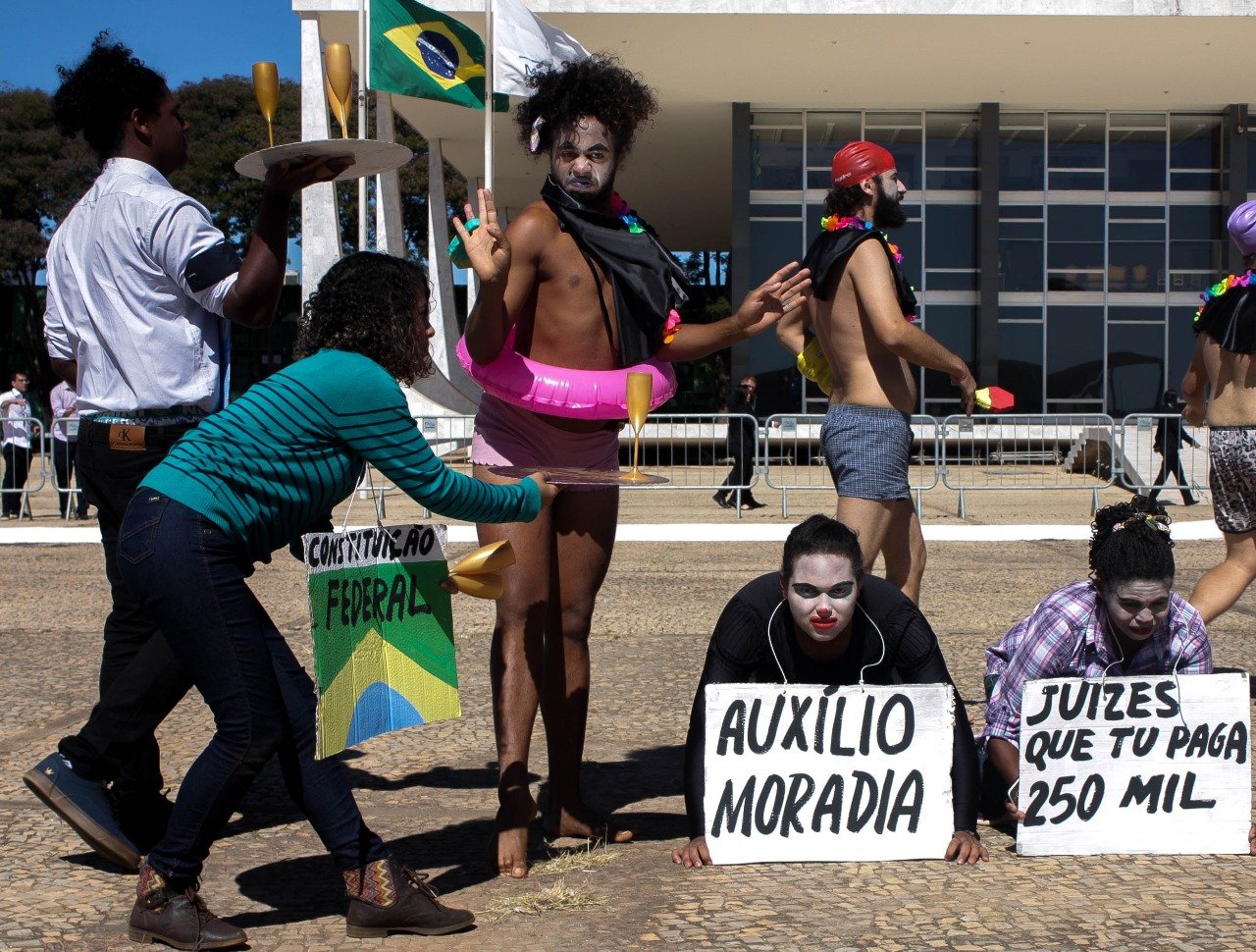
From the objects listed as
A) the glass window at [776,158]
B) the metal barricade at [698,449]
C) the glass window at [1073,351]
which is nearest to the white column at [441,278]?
the glass window at [776,158]

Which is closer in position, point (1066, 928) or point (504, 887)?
point (1066, 928)

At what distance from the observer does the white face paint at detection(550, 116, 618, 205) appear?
150 inches

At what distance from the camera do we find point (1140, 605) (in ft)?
12.1

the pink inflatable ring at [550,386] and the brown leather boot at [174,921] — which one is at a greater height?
the pink inflatable ring at [550,386]

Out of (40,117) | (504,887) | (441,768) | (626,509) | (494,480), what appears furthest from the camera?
(40,117)

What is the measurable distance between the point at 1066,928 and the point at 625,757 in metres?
1.93

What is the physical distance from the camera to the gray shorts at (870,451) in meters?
4.45

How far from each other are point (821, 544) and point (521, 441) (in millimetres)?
867

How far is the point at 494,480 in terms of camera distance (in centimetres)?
371

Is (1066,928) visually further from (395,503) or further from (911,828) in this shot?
(395,503)

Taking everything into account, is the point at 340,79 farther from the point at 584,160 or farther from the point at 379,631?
A: the point at 379,631

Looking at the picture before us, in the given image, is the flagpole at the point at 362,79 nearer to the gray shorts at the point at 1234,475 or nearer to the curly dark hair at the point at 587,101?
the curly dark hair at the point at 587,101

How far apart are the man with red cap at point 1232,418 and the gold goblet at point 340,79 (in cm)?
334

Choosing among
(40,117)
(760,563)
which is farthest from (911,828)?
(40,117)
